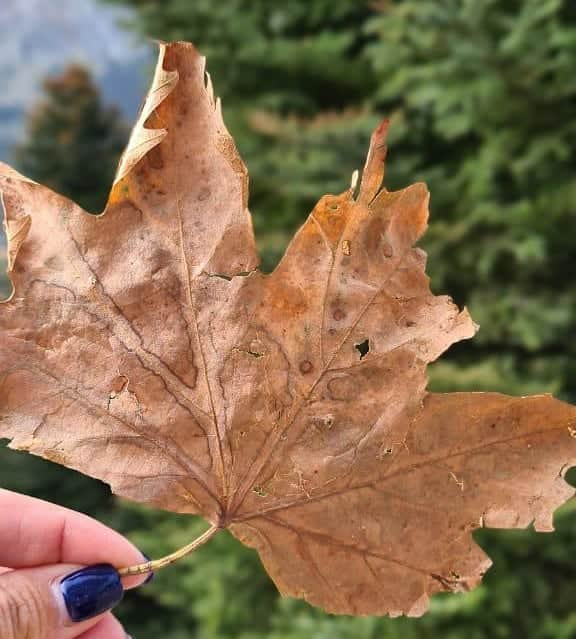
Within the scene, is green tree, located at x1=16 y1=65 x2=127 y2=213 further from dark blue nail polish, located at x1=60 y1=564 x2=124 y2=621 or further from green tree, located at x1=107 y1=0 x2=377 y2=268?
dark blue nail polish, located at x1=60 y1=564 x2=124 y2=621

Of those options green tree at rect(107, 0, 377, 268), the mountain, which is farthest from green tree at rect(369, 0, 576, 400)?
the mountain

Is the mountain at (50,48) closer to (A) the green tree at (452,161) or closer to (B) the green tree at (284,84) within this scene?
(B) the green tree at (284,84)

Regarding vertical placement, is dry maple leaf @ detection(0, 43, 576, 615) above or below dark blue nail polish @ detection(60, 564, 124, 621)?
above

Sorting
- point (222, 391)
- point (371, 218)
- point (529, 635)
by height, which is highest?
point (371, 218)

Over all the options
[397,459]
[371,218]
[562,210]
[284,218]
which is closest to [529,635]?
[562,210]

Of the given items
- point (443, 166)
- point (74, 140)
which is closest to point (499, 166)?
point (443, 166)

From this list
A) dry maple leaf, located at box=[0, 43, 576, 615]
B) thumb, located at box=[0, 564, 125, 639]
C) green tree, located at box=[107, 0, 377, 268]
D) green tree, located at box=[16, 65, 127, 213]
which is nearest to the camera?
dry maple leaf, located at box=[0, 43, 576, 615]

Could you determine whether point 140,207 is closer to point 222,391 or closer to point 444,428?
point 222,391
